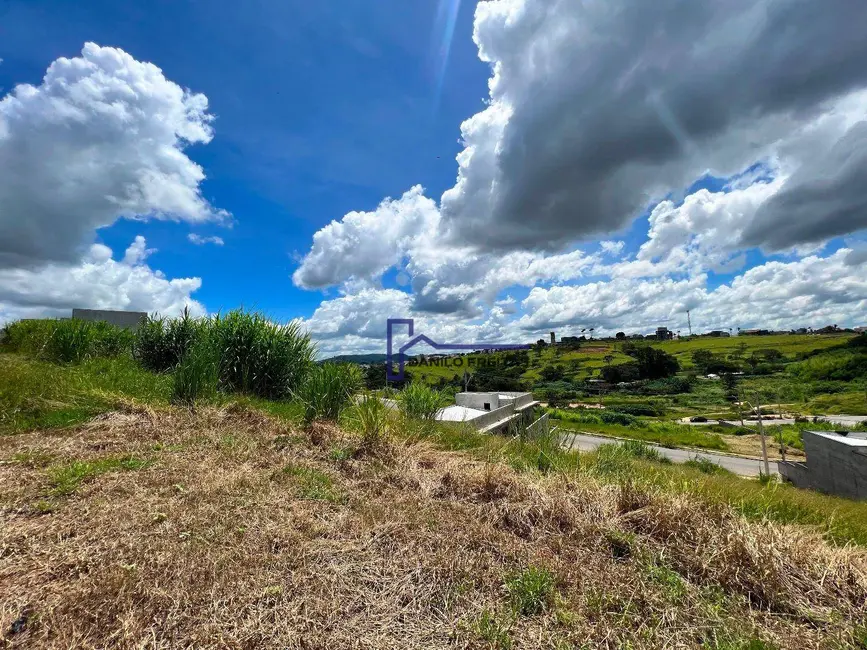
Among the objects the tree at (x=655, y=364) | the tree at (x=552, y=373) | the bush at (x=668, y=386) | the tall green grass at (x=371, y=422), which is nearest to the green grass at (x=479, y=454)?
the tall green grass at (x=371, y=422)

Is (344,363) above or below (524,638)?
above

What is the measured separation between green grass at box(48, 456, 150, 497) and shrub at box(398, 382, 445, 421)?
15.6 feet

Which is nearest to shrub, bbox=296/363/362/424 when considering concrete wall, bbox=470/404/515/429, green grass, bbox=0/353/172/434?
green grass, bbox=0/353/172/434

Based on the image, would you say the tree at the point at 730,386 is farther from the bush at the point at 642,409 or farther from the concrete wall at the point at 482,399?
the concrete wall at the point at 482,399

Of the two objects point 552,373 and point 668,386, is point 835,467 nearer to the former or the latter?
point 552,373

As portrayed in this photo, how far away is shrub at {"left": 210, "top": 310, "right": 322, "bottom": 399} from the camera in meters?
8.83

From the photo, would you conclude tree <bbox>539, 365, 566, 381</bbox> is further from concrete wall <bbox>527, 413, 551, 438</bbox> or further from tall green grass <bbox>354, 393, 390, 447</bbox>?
tall green grass <bbox>354, 393, 390, 447</bbox>

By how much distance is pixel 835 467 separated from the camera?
20812 millimetres

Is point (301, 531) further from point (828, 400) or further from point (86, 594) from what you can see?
point (828, 400)

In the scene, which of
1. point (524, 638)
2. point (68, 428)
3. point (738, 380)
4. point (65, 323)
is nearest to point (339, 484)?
point (524, 638)

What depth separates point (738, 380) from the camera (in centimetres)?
10638

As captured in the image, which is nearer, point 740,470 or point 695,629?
point 695,629

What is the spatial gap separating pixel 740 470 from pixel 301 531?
4160 cm

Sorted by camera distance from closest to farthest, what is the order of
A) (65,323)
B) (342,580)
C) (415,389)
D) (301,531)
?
(342,580) < (301,531) < (415,389) < (65,323)
